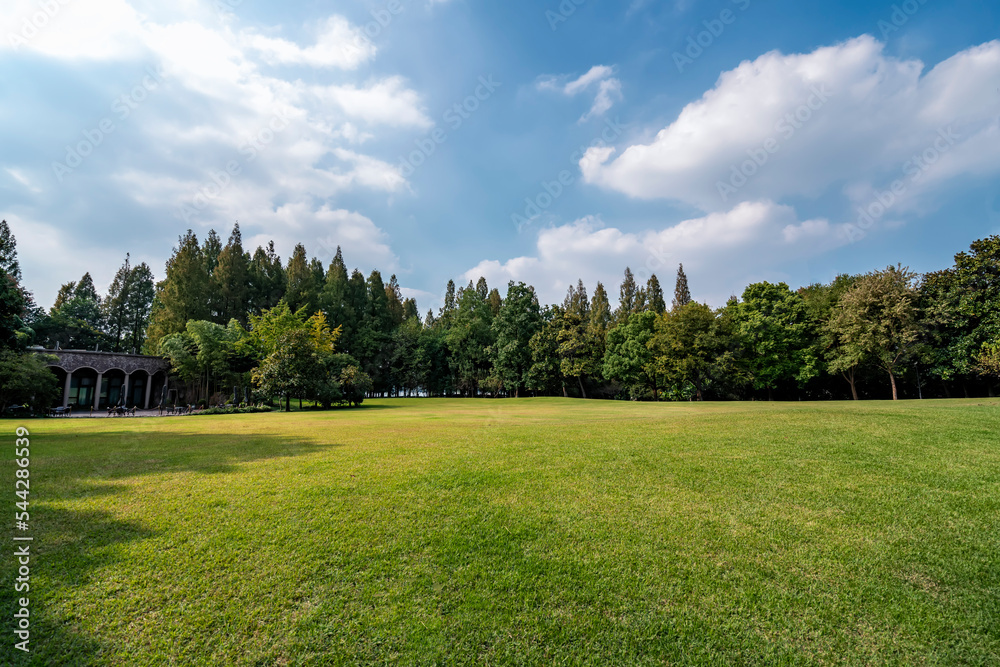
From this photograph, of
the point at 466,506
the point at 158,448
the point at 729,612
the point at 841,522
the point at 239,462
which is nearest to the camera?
the point at 729,612

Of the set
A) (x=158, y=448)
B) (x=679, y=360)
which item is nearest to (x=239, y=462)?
(x=158, y=448)

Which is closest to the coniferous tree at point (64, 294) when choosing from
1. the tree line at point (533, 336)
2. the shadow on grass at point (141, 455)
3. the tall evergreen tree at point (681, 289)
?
the tree line at point (533, 336)

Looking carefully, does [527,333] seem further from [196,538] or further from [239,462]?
[196,538]

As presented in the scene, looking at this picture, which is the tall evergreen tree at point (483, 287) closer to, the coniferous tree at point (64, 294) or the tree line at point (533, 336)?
the tree line at point (533, 336)

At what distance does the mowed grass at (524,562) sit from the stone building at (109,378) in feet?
115

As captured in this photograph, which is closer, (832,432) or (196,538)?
(196,538)

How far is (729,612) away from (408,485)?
4.36 meters

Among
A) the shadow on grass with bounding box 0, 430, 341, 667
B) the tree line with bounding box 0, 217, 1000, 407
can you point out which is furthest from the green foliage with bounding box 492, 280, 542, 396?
the shadow on grass with bounding box 0, 430, 341, 667

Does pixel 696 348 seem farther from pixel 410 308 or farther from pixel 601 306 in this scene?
pixel 410 308

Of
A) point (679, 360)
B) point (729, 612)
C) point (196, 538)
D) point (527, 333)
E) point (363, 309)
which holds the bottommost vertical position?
point (729, 612)

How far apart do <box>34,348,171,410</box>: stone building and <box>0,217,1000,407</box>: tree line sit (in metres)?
3.21

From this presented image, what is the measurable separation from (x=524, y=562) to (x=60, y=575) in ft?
14.3

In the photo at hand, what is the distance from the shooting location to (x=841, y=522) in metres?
4.80

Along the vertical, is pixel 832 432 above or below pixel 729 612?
above
